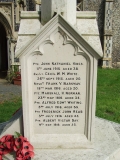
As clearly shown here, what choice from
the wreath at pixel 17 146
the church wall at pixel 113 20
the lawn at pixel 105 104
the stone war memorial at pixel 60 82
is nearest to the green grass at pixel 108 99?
the lawn at pixel 105 104

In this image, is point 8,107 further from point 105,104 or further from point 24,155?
point 24,155

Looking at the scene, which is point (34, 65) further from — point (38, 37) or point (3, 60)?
point (3, 60)

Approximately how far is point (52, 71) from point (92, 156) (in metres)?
1.19

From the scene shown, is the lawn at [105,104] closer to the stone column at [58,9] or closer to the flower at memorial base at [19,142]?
the flower at memorial base at [19,142]

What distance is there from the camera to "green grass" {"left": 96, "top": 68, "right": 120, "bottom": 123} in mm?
5890

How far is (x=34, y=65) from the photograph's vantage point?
271 centimetres

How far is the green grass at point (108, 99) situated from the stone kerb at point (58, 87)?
2.87 metres

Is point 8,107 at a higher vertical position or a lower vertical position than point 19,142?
lower

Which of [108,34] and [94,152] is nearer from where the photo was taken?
[94,152]

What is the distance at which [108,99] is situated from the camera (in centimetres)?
752

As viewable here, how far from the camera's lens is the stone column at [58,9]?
262cm

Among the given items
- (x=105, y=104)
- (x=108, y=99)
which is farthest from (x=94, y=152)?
(x=108, y=99)

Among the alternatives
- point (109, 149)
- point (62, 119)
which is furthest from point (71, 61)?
point (109, 149)

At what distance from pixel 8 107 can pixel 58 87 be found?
426 centimetres
